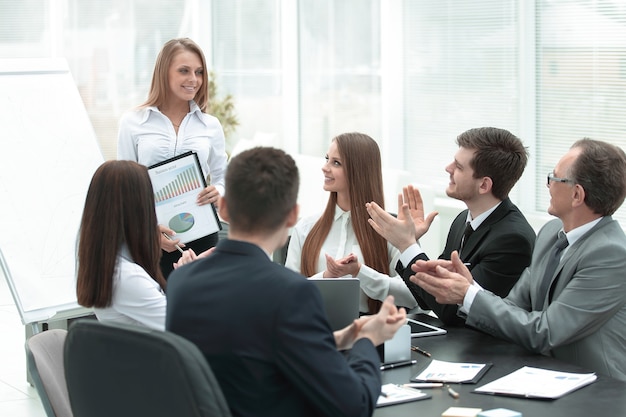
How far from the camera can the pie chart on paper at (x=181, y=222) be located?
3789mm

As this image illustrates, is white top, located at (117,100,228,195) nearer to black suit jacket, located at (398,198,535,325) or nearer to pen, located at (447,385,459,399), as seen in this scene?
black suit jacket, located at (398,198,535,325)

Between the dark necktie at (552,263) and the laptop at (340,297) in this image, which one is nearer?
the laptop at (340,297)

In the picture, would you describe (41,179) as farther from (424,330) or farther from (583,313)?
(583,313)

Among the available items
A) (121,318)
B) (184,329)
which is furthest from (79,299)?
(184,329)

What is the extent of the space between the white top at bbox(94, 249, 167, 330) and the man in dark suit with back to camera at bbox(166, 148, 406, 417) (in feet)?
2.35

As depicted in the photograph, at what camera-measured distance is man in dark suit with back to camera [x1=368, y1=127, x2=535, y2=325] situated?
314 cm

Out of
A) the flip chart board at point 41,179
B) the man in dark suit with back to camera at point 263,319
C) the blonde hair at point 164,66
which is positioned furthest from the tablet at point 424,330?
the flip chart board at point 41,179

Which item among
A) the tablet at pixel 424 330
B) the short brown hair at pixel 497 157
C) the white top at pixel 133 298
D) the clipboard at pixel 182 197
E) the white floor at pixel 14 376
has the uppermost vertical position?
the short brown hair at pixel 497 157

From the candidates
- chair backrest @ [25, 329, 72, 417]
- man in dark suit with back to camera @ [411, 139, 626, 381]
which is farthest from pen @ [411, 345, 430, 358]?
chair backrest @ [25, 329, 72, 417]

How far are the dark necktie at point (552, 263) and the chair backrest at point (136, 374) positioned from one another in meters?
1.52

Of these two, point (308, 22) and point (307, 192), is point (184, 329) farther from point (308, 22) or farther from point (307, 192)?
point (308, 22)

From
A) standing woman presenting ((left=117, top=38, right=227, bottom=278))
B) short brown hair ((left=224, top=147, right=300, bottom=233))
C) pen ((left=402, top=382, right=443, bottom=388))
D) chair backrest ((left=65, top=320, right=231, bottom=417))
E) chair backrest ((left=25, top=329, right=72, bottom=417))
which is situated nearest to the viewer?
chair backrest ((left=65, top=320, right=231, bottom=417))

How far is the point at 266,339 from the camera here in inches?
69.0

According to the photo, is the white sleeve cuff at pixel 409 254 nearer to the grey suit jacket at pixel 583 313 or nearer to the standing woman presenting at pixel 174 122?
the grey suit jacket at pixel 583 313
